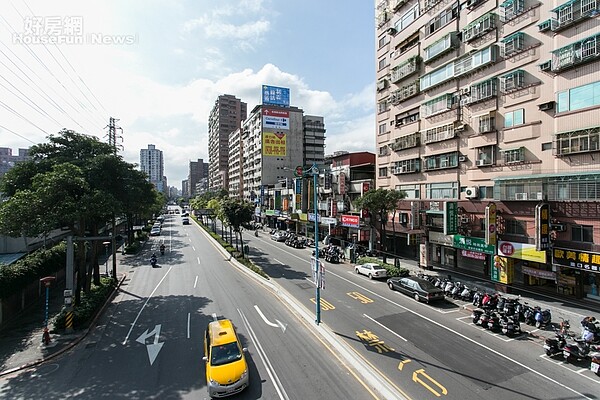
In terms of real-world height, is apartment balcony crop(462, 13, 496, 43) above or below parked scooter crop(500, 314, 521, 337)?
above

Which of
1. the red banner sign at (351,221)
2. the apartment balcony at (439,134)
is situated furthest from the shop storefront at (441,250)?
the red banner sign at (351,221)

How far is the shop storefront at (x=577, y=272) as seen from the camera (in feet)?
62.4

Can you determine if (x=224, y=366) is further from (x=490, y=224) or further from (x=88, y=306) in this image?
(x=490, y=224)

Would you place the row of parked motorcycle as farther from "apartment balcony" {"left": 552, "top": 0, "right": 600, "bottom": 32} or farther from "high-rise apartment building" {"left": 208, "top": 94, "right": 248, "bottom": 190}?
"high-rise apartment building" {"left": 208, "top": 94, "right": 248, "bottom": 190}

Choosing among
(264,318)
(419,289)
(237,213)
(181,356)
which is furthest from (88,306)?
(419,289)

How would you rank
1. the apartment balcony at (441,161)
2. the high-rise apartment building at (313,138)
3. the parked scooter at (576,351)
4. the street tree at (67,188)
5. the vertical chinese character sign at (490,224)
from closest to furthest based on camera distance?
the parked scooter at (576,351) < the street tree at (67,188) < the vertical chinese character sign at (490,224) < the apartment balcony at (441,161) < the high-rise apartment building at (313,138)

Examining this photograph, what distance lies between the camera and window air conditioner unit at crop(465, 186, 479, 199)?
26.9m

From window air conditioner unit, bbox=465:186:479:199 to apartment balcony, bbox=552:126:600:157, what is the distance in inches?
258

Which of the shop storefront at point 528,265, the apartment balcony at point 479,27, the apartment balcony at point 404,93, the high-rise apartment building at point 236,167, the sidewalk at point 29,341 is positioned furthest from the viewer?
the high-rise apartment building at point 236,167

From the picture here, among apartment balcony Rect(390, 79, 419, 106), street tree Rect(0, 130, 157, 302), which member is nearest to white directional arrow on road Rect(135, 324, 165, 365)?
street tree Rect(0, 130, 157, 302)

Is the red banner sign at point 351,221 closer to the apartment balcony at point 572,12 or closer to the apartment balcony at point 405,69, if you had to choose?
the apartment balcony at point 405,69

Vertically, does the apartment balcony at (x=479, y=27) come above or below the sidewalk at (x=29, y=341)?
above

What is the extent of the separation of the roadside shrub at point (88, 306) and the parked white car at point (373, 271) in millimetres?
21826

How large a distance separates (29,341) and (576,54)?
36.9 meters
